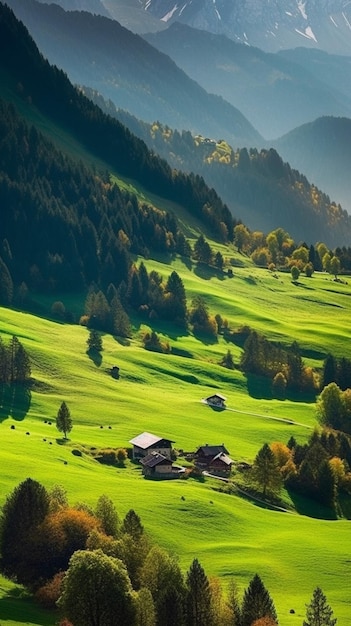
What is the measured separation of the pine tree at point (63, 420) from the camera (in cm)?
12312

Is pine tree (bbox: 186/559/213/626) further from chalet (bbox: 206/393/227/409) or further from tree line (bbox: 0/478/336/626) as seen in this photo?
chalet (bbox: 206/393/227/409)

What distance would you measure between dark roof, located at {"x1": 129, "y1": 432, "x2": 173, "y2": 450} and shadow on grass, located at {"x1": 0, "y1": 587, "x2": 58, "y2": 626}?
1862 inches

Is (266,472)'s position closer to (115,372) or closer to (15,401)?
(15,401)

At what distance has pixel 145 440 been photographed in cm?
12656

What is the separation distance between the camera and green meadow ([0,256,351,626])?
93.8 m

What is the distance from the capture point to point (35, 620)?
70875mm

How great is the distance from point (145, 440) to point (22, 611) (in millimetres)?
55027

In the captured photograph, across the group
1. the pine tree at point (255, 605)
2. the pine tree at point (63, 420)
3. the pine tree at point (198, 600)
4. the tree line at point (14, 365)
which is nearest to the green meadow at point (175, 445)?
the pine tree at point (63, 420)

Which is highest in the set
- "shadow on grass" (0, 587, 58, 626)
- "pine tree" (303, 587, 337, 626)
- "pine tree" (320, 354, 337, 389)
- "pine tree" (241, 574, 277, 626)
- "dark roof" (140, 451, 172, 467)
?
"pine tree" (320, 354, 337, 389)

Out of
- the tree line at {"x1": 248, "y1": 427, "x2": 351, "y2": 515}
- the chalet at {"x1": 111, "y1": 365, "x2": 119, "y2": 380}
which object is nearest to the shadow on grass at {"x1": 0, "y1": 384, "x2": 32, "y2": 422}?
the chalet at {"x1": 111, "y1": 365, "x2": 119, "y2": 380}

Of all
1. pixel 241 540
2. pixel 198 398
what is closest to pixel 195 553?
pixel 241 540

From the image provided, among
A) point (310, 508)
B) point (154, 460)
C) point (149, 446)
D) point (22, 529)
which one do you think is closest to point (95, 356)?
point (149, 446)

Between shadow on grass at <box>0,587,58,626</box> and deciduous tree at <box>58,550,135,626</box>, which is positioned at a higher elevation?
deciduous tree at <box>58,550,135,626</box>

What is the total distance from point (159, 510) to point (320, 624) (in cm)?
3273
